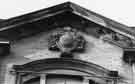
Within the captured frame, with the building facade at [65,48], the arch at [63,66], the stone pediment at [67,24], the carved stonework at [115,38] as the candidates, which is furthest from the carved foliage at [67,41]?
the carved stonework at [115,38]

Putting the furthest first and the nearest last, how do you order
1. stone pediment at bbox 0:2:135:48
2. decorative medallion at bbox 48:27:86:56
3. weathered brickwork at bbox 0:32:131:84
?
stone pediment at bbox 0:2:135:48, decorative medallion at bbox 48:27:86:56, weathered brickwork at bbox 0:32:131:84

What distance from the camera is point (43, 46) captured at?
12180mm

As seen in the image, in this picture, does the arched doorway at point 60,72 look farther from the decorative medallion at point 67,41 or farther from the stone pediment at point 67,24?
the stone pediment at point 67,24

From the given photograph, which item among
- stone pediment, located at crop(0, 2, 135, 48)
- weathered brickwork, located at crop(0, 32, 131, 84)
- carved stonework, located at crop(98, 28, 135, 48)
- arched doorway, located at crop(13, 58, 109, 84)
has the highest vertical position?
stone pediment, located at crop(0, 2, 135, 48)

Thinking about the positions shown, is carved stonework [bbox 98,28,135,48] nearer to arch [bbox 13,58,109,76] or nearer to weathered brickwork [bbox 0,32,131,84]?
weathered brickwork [bbox 0,32,131,84]

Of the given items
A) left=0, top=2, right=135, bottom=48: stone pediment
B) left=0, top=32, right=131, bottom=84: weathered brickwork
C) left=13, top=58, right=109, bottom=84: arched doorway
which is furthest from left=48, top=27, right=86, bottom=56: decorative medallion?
left=13, top=58, right=109, bottom=84: arched doorway

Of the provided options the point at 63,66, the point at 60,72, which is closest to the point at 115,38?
the point at 63,66

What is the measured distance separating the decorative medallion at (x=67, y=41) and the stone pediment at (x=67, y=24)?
0.29m

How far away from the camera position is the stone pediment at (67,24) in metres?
12.2

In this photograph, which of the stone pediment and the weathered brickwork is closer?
the weathered brickwork

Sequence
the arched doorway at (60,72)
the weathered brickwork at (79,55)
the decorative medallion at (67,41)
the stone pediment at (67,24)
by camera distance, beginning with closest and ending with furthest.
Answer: the arched doorway at (60,72)
the weathered brickwork at (79,55)
the decorative medallion at (67,41)
the stone pediment at (67,24)

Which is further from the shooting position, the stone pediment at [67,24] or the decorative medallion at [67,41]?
the stone pediment at [67,24]

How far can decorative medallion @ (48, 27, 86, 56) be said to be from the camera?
39.6ft

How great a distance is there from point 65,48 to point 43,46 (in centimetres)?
66
